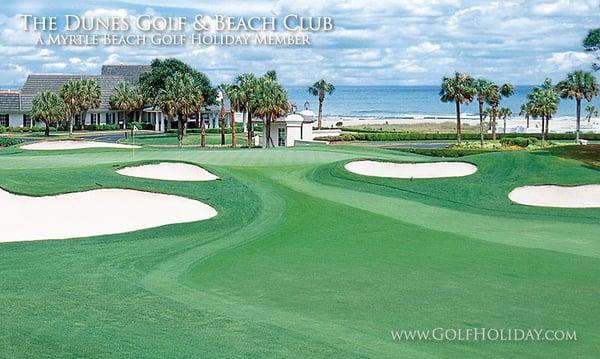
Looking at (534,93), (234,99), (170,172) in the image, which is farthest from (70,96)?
(170,172)

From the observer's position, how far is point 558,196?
114 ft

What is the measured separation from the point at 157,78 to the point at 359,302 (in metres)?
90.1

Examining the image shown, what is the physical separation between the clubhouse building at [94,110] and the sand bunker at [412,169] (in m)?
62.0

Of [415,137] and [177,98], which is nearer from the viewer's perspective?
[177,98]

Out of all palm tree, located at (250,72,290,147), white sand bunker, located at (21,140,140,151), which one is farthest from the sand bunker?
palm tree, located at (250,72,290,147)

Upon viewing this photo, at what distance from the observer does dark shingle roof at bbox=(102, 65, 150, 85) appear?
5175 inches

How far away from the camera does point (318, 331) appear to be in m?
13.8

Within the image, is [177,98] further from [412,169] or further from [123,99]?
[412,169]

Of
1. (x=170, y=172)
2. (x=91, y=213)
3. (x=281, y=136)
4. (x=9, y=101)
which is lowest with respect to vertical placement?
(x=91, y=213)

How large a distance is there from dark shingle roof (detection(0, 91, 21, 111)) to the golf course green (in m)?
76.9

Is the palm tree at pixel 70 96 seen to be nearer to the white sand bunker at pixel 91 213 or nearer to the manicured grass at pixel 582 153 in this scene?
the manicured grass at pixel 582 153

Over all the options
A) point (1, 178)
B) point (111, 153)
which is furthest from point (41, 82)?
point (1, 178)

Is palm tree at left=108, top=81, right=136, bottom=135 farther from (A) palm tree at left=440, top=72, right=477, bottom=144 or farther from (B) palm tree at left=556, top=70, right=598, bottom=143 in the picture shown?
(B) palm tree at left=556, top=70, right=598, bottom=143

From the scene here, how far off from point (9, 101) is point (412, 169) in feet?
262
